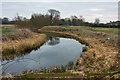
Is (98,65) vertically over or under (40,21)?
under

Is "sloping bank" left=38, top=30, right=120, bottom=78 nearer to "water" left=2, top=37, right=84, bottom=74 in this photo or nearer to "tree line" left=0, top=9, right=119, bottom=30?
"water" left=2, top=37, right=84, bottom=74

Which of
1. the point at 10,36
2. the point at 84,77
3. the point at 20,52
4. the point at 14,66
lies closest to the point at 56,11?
the point at 10,36

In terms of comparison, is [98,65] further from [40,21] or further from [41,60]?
[40,21]

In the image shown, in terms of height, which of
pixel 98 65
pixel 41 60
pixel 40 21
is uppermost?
pixel 40 21

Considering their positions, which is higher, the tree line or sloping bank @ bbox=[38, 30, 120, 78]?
the tree line

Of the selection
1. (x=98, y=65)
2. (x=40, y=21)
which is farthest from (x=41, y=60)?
(x=40, y=21)

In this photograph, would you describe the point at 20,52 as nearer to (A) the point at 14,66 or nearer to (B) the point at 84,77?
(A) the point at 14,66

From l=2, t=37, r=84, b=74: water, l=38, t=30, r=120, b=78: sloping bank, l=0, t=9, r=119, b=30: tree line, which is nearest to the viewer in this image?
l=38, t=30, r=120, b=78: sloping bank

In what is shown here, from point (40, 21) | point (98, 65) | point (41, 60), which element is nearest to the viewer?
point (98, 65)

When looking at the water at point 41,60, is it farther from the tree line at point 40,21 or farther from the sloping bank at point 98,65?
the tree line at point 40,21

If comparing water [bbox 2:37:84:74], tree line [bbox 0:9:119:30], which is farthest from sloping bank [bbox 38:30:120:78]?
tree line [bbox 0:9:119:30]

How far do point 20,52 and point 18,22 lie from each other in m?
27.9

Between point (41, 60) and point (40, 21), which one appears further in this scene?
point (40, 21)

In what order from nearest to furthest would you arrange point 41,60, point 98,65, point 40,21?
point 98,65
point 41,60
point 40,21
